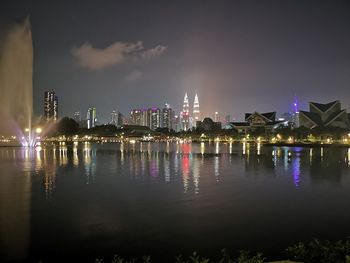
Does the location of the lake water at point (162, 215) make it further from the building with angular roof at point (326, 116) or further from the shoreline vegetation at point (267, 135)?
the building with angular roof at point (326, 116)

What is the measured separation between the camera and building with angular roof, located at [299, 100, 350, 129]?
137375 mm

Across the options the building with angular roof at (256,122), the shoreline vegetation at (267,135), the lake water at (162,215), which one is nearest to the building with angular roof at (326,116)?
the shoreline vegetation at (267,135)

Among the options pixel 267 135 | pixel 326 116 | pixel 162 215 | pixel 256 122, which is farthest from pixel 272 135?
pixel 162 215

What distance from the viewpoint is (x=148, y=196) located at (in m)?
21.5

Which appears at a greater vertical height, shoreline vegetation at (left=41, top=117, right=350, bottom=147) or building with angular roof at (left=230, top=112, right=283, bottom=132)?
building with angular roof at (left=230, top=112, right=283, bottom=132)

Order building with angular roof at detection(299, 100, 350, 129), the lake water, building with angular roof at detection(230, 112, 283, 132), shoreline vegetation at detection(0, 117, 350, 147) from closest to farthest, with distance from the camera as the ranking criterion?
the lake water, shoreline vegetation at detection(0, 117, 350, 147), building with angular roof at detection(299, 100, 350, 129), building with angular roof at detection(230, 112, 283, 132)

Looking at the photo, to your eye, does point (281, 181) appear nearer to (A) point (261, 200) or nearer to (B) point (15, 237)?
(A) point (261, 200)

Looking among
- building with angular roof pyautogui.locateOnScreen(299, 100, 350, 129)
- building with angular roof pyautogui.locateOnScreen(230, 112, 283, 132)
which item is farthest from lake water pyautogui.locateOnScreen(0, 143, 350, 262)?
building with angular roof pyautogui.locateOnScreen(230, 112, 283, 132)

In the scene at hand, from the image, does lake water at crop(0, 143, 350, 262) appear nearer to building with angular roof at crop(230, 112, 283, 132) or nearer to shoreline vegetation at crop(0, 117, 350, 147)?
shoreline vegetation at crop(0, 117, 350, 147)

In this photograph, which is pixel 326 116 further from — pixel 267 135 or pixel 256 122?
pixel 256 122

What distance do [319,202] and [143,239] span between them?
10897 millimetres

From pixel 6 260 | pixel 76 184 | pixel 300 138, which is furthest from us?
pixel 300 138

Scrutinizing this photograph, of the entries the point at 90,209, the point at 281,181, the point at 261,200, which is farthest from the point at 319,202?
the point at 90,209

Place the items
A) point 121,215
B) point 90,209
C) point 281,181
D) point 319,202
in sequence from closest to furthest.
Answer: point 121,215 → point 90,209 → point 319,202 → point 281,181
